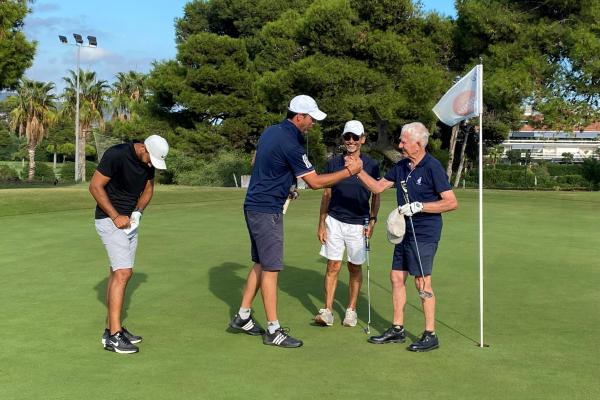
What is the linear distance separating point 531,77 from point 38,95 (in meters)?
56.1

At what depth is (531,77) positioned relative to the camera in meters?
37.8

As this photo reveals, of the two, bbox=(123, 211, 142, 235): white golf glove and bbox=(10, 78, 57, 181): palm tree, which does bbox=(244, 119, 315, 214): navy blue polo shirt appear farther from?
bbox=(10, 78, 57, 181): palm tree

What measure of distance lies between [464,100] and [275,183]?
2.05m

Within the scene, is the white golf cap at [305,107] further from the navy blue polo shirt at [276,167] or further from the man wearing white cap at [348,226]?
the man wearing white cap at [348,226]

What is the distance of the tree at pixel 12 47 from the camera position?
3331 centimetres

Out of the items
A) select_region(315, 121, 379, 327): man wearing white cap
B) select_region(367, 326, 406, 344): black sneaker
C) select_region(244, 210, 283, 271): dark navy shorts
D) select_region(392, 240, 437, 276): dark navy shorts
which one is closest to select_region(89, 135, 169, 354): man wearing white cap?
select_region(244, 210, 283, 271): dark navy shorts

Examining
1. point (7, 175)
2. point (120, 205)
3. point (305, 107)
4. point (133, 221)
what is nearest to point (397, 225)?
point (305, 107)

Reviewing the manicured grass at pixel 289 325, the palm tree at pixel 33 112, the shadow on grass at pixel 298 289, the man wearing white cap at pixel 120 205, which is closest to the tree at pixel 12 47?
the manicured grass at pixel 289 325

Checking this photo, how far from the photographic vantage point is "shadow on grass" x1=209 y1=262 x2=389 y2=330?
24.7 ft

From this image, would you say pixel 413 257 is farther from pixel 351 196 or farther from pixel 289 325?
pixel 289 325

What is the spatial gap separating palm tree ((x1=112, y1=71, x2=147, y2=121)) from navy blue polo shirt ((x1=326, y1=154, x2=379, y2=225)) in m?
76.0

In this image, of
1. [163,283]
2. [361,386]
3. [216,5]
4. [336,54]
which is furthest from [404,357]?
[216,5]

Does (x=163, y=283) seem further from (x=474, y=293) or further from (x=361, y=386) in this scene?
(x=361, y=386)

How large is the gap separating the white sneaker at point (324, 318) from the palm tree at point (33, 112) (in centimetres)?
6960
